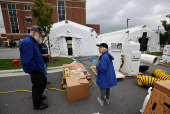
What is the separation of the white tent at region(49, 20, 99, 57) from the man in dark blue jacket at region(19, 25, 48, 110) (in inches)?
247

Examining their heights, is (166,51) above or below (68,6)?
below

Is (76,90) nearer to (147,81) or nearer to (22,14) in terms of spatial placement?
(147,81)

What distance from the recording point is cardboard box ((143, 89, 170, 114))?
1.30 metres

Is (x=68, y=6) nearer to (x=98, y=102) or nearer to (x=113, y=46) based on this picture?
(x=113, y=46)

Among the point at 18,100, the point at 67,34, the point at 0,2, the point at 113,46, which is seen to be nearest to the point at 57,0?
the point at 0,2

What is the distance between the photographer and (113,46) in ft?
13.7

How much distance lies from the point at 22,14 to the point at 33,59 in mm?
30796

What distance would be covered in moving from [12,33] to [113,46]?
3044 centimetres

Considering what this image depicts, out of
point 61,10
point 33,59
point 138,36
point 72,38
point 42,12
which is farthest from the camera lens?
point 61,10

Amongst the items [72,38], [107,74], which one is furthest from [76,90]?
[72,38]

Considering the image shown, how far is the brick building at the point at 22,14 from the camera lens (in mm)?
22641

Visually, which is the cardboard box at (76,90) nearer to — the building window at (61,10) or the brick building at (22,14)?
the brick building at (22,14)

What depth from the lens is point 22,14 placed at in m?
23.6

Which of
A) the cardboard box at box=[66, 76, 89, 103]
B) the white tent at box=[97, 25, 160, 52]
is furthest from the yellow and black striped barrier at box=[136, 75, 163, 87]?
the white tent at box=[97, 25, 160, 52]
